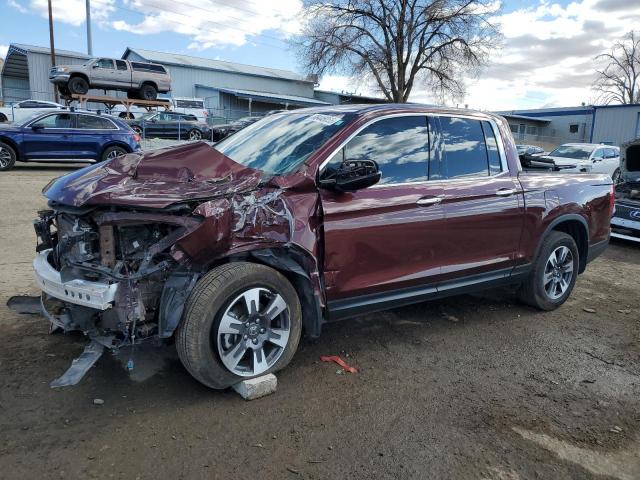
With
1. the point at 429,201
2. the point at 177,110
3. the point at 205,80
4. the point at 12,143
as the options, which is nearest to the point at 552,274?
the point at 429,201

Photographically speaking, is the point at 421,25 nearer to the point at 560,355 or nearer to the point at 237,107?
the point at 237,107

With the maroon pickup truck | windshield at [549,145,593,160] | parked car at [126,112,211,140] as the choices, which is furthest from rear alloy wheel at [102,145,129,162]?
windshield at [549,145,593,160]

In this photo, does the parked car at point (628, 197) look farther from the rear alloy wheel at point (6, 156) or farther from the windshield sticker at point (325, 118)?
the rear alloy wheel at point (6, 156)

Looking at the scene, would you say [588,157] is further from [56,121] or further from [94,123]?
[56,121]

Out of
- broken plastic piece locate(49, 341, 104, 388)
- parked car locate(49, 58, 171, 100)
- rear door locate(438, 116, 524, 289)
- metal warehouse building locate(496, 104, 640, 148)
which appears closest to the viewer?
broken plastic piece locate(49, 341, 104, 388)

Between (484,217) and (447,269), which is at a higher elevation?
(484,217)

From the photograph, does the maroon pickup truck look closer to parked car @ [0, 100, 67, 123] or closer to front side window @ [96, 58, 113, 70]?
front side window @ [96, 58, 113, 70]

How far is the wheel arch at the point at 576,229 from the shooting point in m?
5.05

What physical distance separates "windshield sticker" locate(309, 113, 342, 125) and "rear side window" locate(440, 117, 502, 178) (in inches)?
37.6

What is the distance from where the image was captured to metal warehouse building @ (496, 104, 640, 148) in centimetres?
4260

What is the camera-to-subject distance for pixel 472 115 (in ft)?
15.1

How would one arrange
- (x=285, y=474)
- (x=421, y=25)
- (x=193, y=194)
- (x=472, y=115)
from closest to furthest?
1. (x=285, y=474)
2. (x=193, y=194)
3. (x=472, y=115)
4. (x=421, y=25)

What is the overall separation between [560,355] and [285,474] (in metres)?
2.74

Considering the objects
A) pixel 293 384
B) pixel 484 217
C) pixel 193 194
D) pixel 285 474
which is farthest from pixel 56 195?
pixel 484 217
